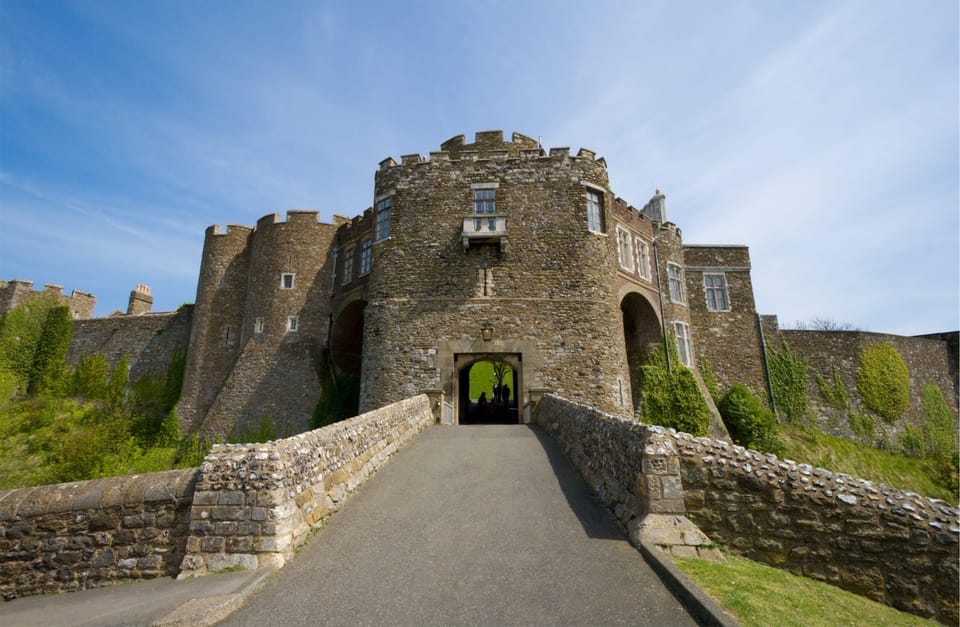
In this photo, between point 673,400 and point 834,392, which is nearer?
point 673,400

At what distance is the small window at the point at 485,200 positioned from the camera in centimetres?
1727

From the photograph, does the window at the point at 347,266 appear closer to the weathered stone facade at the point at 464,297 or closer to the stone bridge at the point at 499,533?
the weathered stone facade at the point at 464,297

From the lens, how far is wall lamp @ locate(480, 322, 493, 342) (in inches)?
626

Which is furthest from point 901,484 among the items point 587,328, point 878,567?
point 878,567

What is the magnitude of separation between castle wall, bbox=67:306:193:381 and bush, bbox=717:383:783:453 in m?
30.7

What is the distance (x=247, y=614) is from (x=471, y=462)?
5737 millimetres

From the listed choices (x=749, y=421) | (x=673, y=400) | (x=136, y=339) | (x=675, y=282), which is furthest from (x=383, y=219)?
(x=136, y=339)

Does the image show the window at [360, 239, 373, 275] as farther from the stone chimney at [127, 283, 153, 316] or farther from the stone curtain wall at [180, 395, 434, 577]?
the stone chimney at [127, 283, 153, 316]

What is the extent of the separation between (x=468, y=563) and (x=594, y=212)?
50.4 feet

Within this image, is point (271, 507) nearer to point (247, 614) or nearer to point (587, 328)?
point (247, 614)

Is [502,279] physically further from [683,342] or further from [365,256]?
Result: [683,342]

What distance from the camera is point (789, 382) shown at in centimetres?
2216

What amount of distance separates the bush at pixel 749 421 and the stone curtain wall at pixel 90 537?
21.5m

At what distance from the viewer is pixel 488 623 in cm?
394
